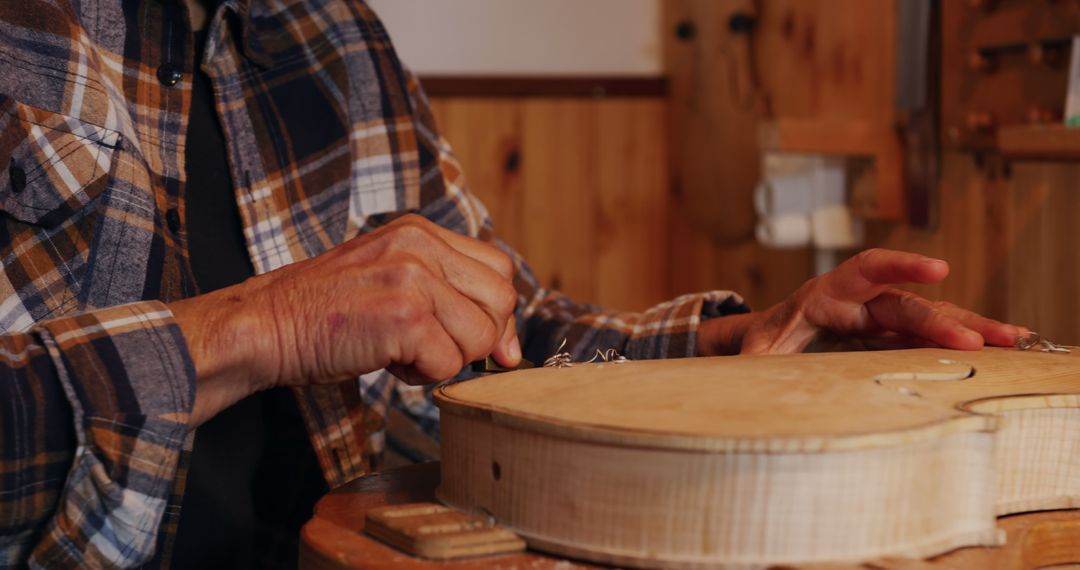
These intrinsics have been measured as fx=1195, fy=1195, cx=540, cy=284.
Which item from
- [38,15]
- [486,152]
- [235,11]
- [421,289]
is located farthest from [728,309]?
[486,152]

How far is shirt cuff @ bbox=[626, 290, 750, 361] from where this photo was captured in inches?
45.8

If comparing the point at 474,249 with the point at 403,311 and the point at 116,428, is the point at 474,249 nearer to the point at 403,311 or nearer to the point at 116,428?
the point at 403,311

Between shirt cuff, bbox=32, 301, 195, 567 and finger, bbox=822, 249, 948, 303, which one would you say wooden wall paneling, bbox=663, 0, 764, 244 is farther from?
shirt cuff, bbox=32, 301, 195, 567

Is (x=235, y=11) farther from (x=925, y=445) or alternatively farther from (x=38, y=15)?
(x=925, y=445)

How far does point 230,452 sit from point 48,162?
0.99 ft

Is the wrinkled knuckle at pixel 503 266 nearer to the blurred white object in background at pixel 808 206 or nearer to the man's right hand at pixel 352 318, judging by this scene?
the man's right hand at pixel 352 318

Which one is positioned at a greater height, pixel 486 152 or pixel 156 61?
pixel 156 61

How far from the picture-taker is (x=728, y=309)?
1.20m

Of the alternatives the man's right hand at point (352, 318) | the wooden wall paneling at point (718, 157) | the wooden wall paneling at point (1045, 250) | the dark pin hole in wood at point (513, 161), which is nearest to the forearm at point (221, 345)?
the man's right hand at point (352, 318)

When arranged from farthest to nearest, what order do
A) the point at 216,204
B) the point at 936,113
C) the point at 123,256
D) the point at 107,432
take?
the point at 936,113, the point at 216,204, the point at 123,256, the point at 107,432

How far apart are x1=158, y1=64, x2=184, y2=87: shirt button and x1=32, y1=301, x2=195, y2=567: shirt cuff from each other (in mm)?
403

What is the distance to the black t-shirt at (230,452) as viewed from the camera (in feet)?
3.47

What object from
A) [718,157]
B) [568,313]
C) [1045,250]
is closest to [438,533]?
[568,313]

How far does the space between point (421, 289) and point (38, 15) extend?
48 centimetres
